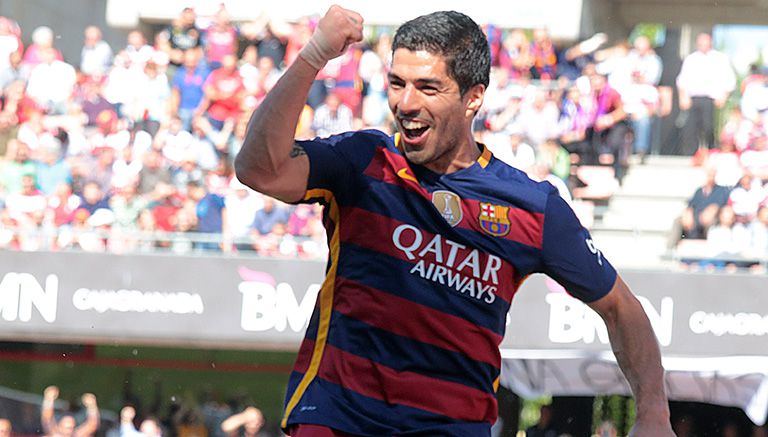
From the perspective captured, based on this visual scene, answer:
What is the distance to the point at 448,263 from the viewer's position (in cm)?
347

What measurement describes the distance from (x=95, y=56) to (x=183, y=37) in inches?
40.5

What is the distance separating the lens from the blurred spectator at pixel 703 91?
46.3 feet

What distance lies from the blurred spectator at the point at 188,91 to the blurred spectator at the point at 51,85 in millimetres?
1158

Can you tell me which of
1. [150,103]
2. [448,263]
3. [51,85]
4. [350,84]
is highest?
[350,84]

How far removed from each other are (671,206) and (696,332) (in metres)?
1.82

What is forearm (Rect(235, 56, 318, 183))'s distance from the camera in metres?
3.13

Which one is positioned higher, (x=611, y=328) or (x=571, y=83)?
(x=571, y=83)

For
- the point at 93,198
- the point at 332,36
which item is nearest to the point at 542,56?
the point at 93,198

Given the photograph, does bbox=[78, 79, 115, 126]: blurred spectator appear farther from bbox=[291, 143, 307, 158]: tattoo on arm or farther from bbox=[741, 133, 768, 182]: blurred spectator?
A: bbox=[291, 143, 307, 158]: tattoo on arm

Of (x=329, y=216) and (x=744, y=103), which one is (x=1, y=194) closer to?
(x=744, y=103)

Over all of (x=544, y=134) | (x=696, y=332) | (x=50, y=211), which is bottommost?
(x=696, y=332)

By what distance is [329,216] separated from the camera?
3.52 meters

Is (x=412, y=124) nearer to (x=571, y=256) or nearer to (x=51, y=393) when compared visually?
(x=571, y=256)

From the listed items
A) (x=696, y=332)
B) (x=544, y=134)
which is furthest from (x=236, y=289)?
(x=696, y=332)
